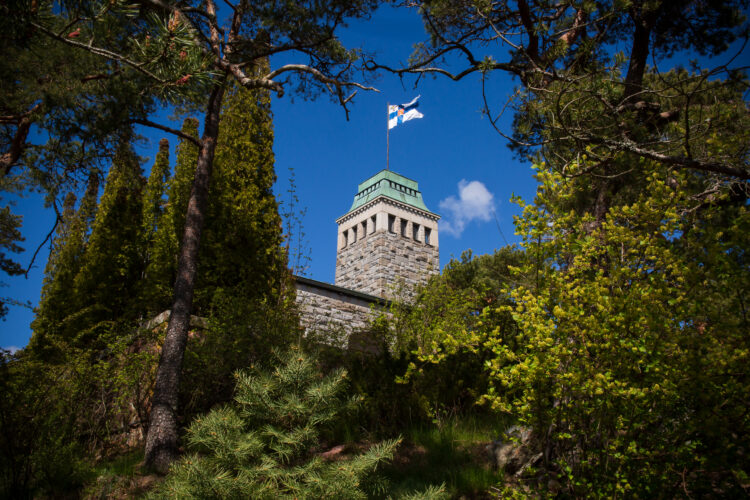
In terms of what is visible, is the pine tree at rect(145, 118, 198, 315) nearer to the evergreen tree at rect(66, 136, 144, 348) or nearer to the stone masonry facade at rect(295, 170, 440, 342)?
the evergreen tree at rect(66, 136, 144, 348)

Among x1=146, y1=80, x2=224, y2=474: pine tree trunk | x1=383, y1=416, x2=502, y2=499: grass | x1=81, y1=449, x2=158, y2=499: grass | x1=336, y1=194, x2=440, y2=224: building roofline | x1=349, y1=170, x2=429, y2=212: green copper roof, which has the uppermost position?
x1=349, y1=170, x2=429, y2=212: green copper roof

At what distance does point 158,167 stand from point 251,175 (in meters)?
4.72

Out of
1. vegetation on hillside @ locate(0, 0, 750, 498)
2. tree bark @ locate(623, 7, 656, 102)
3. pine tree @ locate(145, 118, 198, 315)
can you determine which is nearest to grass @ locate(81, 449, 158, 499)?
vegetation on hillside @ locate(0, 0, 750, 498)

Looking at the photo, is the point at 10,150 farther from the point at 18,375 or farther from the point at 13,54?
the point at 18,375

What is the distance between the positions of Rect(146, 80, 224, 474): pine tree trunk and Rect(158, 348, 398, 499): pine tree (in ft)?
5.51

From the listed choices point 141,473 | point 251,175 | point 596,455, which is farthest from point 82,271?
point 596,455

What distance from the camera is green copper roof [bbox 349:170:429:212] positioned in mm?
23828

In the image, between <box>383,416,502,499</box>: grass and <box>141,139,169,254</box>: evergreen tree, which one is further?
<box>141,139,169,254</box>: evergreen tree

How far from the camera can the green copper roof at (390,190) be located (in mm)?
23828

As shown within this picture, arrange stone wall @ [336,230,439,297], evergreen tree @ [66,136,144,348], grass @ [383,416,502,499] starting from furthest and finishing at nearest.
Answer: stone wall @ [336,230,439,297]
evergreen tree @ [66,136,144,348]
grass @ [383,416,502,499]

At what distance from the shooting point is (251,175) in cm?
886

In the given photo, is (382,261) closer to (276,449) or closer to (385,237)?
(385,237)

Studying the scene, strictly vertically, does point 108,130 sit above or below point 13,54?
below

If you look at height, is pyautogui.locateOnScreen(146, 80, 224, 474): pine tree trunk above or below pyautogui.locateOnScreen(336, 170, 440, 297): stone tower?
below
